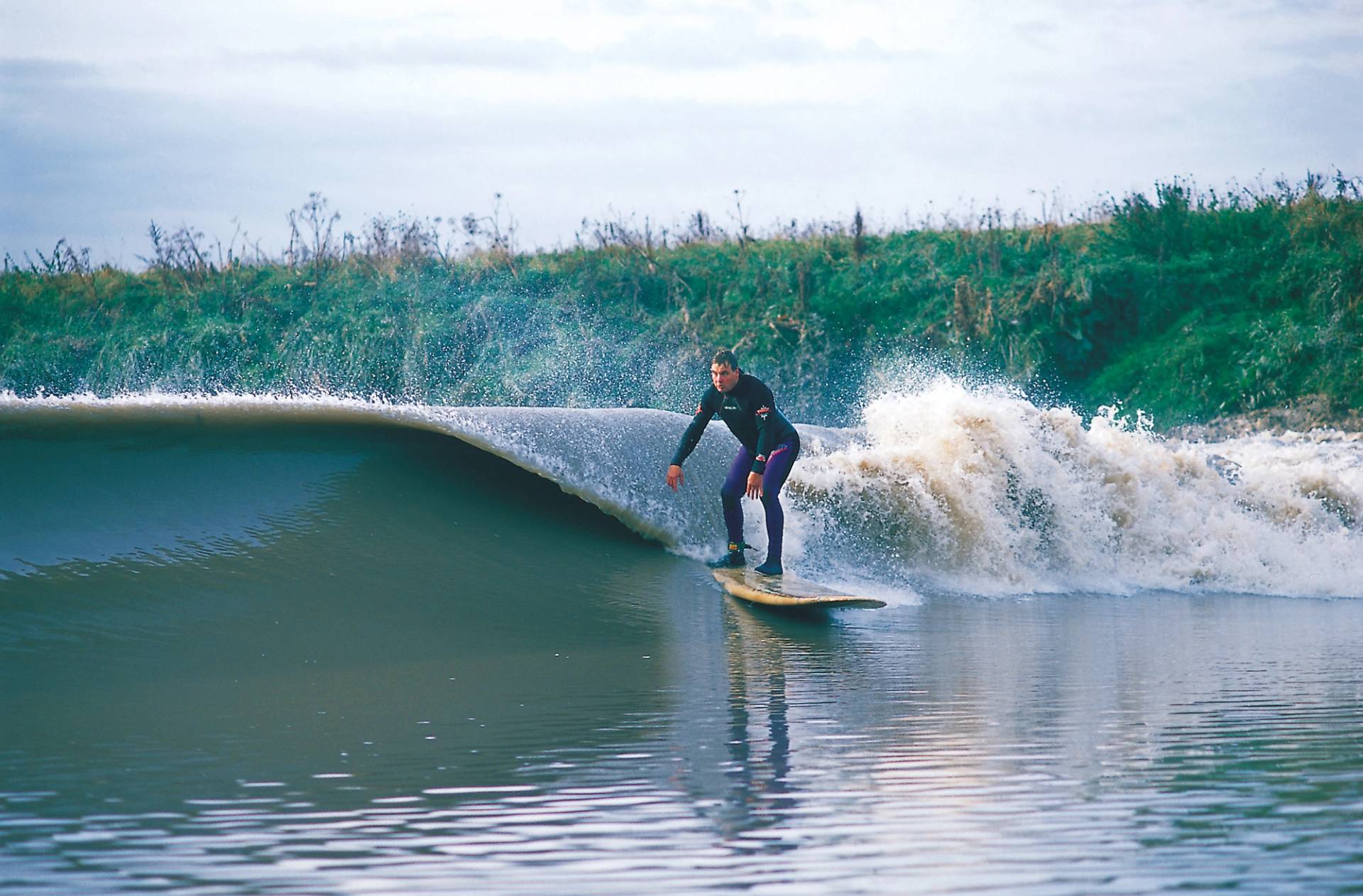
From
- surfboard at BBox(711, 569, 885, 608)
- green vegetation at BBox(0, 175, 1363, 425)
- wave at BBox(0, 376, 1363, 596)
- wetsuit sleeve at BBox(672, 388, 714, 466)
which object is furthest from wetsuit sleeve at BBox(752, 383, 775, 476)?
green vegetation at BBox(0, 175, 1363, 425)

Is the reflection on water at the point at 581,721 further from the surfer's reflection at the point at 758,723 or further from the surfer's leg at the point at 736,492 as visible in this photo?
the surfer's leg at the point at 736,492

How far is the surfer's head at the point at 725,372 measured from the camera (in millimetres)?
9227

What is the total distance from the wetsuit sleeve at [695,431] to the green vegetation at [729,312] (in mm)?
11168

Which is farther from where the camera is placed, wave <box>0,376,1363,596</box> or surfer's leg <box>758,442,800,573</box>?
wave <box>0,376,1363,596</box>

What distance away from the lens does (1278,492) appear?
43.1ft

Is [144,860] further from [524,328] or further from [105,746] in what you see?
[524,328]

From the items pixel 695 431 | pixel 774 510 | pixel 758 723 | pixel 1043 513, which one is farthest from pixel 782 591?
pixel 1043 513

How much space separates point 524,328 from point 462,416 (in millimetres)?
11808

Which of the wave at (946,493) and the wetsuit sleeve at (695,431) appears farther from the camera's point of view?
the wave at (946,493)

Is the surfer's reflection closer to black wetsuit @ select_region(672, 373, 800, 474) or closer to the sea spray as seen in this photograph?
black wetsuit @ select_region(672, 373, 800, 474)

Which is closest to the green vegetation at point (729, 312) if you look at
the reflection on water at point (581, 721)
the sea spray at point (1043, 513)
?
the sea spray at point (1043, 513)

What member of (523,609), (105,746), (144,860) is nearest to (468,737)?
(105,746)

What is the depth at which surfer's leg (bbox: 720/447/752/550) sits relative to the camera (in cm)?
945

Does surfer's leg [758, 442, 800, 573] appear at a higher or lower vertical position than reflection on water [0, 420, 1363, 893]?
higher
